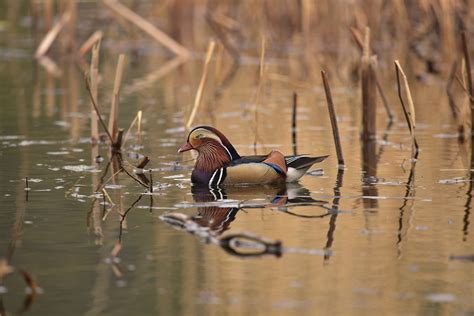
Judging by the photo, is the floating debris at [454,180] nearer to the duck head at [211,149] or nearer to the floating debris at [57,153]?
the duck head at [211,149]

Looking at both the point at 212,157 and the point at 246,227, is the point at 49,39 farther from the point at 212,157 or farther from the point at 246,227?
the point at 246,227

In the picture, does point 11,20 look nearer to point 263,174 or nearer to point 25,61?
point 25,61

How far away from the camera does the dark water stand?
561cm

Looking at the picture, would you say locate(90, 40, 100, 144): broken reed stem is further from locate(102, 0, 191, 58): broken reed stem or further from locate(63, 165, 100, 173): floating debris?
→ locate(102, 0, 191, 58): broken reed stem

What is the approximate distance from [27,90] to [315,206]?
373 inches

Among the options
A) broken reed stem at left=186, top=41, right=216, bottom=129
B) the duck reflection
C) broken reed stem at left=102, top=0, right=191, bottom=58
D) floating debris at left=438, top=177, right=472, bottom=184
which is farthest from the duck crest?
broken reed stem at left=102, top=0, right=191, bottom=58

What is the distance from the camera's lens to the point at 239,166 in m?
9.01

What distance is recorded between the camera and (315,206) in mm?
8070

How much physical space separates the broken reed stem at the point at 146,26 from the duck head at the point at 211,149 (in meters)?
9.68

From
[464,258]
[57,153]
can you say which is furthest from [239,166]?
[464,258]

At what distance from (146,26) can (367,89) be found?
9159 mm

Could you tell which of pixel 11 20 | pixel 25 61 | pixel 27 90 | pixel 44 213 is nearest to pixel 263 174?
pixel 44 213

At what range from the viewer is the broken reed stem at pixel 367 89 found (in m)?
10.9

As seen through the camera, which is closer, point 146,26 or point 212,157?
point 212,157
